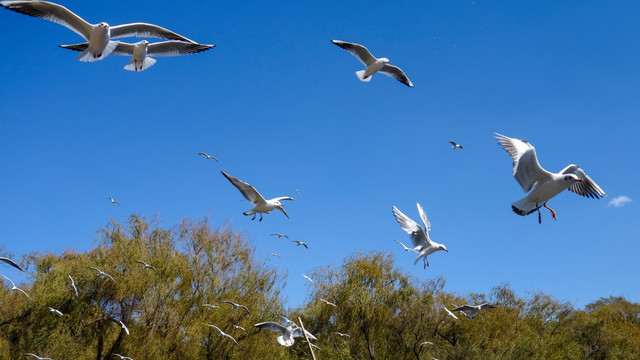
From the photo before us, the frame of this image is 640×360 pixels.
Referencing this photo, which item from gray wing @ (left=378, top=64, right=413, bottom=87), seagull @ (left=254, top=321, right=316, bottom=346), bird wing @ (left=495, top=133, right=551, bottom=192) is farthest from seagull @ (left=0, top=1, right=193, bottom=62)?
bird wing @ (left=495, top=133, right=551, bottom=192)

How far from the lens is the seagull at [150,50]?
12227 mm

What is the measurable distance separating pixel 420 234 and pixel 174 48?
736 cm

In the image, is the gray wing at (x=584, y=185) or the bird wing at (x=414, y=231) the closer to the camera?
the gray wing at (x=584, y=185)

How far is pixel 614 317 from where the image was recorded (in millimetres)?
33344

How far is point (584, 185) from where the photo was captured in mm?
11000

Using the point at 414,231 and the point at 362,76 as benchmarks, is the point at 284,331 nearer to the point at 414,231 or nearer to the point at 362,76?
the point at 414,231

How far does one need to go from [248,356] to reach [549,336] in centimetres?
1377

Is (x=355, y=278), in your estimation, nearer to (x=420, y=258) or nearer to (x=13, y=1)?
(x=420, y=258)

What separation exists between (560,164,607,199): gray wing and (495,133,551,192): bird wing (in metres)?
0.49

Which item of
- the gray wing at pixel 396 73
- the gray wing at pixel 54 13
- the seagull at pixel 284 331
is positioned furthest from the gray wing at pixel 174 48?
the seagull at pixel 284 331

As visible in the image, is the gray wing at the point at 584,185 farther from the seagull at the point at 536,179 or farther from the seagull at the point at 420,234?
the seagull at the point at 420,234

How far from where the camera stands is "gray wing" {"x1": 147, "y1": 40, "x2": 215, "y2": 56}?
40.3 feet

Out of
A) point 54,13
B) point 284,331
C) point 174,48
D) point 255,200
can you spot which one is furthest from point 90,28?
point 284,331

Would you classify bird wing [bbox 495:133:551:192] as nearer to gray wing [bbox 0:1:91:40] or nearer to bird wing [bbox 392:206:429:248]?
bird wing [bbox 392:206:429:248]
